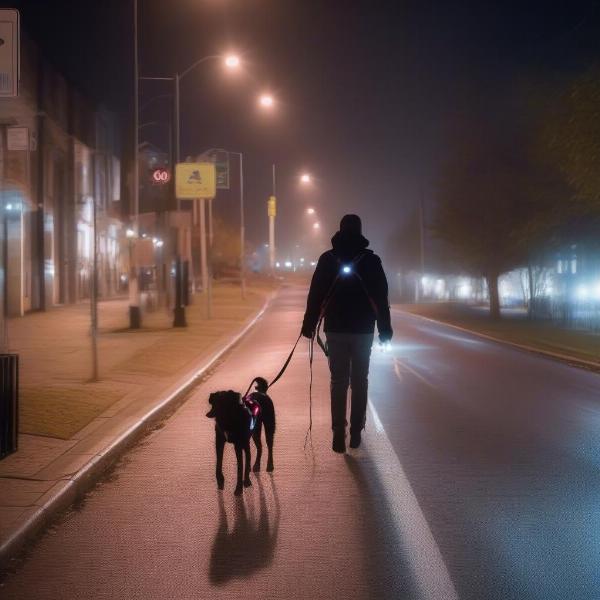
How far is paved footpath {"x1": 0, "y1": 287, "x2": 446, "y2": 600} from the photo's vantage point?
513 centimetres

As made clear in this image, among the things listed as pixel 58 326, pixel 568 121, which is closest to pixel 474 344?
pixel 568 121

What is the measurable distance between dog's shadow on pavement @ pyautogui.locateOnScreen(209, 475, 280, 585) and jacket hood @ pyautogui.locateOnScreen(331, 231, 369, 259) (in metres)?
2.33

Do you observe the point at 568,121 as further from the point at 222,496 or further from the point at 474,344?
the point at 222,496

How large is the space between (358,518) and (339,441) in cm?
211

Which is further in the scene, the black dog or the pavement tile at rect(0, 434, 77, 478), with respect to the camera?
the pavement tile at rect(0, 434, 77, 478)

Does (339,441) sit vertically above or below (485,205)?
below

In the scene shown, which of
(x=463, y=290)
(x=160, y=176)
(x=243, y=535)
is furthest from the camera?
(x=463, y=290)

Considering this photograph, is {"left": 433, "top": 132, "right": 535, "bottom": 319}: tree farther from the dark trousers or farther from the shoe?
the dark trousers

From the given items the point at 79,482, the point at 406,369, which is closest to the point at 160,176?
the point at 406,369

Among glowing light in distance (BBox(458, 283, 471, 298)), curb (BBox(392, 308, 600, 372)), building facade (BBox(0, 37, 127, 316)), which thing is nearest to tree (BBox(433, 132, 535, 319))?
curb (BBox(392, 308, 600, 372))

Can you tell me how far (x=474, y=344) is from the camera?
82.4ft

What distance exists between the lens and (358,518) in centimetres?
650

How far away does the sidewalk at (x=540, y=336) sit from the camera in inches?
806

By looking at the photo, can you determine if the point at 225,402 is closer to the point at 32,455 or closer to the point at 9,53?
the point at 32,455
